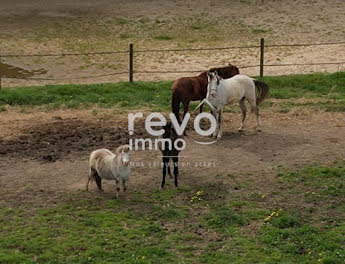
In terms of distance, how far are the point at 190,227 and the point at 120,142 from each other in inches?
151

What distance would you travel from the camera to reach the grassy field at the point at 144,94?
14844 millimetres

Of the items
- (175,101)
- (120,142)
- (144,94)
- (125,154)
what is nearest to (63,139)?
(120,142)

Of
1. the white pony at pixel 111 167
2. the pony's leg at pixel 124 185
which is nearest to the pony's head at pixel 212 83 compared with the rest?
the white pony at pixel 111 167

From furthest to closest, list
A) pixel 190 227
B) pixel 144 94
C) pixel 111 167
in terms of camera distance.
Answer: pixel 144 94, pixel 111 167, pixel 190 227

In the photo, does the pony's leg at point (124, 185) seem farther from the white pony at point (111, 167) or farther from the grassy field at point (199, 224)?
the grassy field at point (199, 224)

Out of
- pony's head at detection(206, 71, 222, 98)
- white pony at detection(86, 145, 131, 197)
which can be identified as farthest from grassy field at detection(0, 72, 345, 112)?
white pony at detection(86, 145, 131, 197)

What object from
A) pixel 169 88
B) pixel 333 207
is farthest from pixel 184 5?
pixel 333 207

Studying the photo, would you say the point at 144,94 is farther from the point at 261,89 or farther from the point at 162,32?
the point at 162,32

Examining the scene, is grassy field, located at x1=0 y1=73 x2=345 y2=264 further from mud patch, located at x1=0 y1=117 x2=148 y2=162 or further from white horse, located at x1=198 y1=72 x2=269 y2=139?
white horse, located at x1=198 y1=72 x2=269 y2=139

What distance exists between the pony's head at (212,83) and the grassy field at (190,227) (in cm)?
262

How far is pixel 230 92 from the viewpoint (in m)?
12.4

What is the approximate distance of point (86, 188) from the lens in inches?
389

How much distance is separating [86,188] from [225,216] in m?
2.41

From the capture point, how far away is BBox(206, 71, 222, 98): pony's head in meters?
12.0
